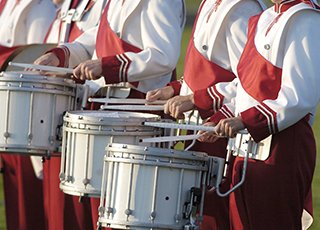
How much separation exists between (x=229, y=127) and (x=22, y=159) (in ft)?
9.25

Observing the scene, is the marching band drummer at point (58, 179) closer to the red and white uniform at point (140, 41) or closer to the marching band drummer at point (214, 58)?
the red and white uniform at point (140, 41)

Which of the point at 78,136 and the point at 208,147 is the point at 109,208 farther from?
the point at 208,147

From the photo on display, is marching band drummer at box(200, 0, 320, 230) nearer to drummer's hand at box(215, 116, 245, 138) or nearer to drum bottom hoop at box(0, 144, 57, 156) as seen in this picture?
drummer's hand at box(215, 116, 245, 138)

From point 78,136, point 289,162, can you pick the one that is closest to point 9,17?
point 78,136

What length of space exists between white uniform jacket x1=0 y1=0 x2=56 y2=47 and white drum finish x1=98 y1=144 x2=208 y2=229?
9.71 feet

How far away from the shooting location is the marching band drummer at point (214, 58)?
9.22 feet

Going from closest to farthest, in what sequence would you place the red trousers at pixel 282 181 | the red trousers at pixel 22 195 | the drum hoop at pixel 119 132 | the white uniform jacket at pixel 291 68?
the white uniform jacket at pixel 291 68
the red trousers at pixel 282 181
the drum hoop at pixel 119 132
the red trousers at pixel 22 195

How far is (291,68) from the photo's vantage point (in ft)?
7.20

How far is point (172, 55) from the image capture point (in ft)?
11.1

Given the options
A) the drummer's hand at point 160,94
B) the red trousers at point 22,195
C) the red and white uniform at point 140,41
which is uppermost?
the red and white uniform at point 140,41

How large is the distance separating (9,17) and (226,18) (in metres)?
2.80

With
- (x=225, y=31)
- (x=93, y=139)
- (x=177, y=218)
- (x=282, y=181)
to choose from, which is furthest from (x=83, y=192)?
(x=225, y=31)

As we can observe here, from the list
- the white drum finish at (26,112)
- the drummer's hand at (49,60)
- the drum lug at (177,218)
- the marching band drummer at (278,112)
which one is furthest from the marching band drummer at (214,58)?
the drummer's hand at (49,60)

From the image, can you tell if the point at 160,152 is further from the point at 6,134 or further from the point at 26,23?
the point at 26,23
